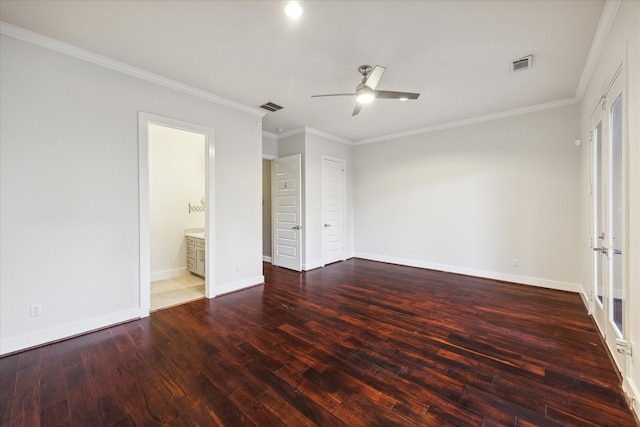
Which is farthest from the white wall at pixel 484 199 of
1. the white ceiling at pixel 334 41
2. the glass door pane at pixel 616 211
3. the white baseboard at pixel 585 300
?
the glass door pane at pixel 616 211

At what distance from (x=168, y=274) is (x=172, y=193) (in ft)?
5.16

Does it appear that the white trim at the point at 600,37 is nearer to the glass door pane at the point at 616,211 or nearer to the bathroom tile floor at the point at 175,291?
the glass door pane at the point at 616,211

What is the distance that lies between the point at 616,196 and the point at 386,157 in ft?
13.3

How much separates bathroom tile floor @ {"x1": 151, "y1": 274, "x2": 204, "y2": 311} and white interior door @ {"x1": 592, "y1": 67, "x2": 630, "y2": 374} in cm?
458

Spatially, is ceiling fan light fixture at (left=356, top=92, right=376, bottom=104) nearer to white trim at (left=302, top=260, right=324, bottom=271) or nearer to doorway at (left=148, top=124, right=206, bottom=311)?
doorway at (left=148, top=124, right=206, bottom=311)

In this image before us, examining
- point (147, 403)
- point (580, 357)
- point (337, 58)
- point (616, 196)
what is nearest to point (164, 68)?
point (337, 58)

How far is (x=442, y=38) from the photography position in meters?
2.49

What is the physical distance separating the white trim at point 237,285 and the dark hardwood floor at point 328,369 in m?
0.40

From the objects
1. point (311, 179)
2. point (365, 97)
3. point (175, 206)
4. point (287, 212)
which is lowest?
point (287, 212)

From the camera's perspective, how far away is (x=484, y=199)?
4.73 m

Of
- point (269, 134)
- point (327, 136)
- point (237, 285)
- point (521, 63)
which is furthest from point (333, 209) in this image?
point (521, 63)

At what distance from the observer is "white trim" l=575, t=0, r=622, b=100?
2.05 metres

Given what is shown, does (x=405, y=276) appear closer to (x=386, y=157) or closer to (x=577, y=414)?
(x=386, y=157)

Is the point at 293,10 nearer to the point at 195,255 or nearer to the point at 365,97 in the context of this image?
the point at 365,97
